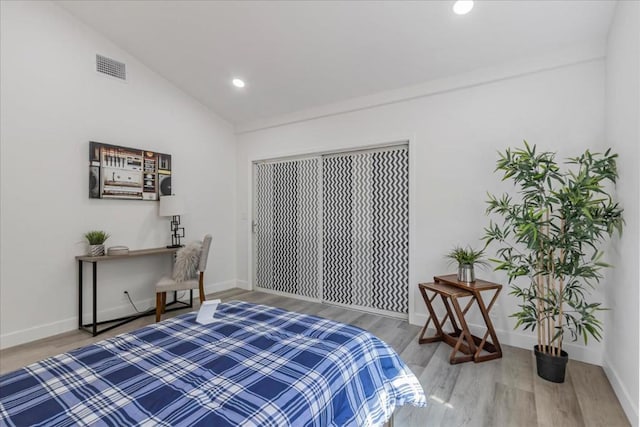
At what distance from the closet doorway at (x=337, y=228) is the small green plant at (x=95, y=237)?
6.55ft

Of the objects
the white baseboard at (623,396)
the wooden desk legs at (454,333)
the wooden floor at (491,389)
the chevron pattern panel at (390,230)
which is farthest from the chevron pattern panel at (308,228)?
the white baseboard at (623,396)

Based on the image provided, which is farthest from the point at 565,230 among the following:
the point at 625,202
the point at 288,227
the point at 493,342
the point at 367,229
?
the point at 288,227

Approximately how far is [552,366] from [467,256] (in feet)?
3.05

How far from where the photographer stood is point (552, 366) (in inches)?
84.5

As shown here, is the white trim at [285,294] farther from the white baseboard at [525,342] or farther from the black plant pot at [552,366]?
the black plant pot at [552,366]

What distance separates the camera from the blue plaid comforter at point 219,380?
3.06ft

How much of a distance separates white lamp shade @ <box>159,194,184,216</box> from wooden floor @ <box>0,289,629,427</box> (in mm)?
1471

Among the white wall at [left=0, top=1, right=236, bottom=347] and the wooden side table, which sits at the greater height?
the white wall at [left=0, top=1, right=236, bottom=347]

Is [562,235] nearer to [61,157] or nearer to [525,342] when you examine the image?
[525,342]

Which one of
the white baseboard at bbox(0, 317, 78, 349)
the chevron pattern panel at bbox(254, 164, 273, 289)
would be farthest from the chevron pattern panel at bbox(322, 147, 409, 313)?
the white baseboard at bbox(0, 317, 78, 349)

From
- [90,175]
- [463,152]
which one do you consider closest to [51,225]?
[90,175]

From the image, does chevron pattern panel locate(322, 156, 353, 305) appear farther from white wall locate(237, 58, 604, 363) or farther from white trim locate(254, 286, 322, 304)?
white wall locate(237, 58, 604, 363)

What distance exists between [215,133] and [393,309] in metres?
3.50

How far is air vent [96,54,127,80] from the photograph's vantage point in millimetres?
3328
